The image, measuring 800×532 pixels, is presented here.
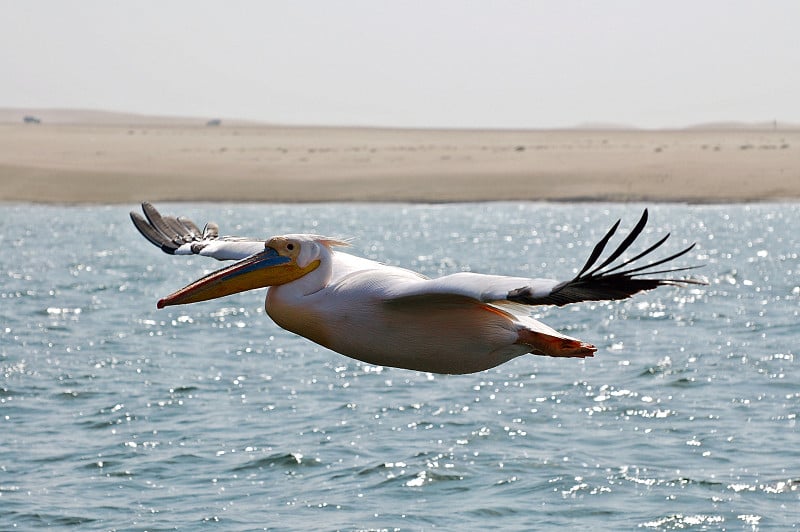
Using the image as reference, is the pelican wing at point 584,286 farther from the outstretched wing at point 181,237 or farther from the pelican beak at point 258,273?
the outstretched wing at point 181,237

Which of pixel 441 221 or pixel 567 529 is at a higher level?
pixel 441 221

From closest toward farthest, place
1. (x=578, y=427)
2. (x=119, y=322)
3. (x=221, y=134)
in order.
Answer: (x=578, y=427), (x=119, y=322), (x=221, y=134)

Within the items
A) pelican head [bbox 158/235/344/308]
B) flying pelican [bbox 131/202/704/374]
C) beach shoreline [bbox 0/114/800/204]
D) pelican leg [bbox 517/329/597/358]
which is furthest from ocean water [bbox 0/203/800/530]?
beach shoreline [bbox 0/114/800/204]

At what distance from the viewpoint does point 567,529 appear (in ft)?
30.1

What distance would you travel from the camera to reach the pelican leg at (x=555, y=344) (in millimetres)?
6000

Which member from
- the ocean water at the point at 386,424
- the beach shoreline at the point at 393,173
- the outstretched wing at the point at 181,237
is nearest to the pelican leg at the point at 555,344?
the ocean water at the point at 386,424

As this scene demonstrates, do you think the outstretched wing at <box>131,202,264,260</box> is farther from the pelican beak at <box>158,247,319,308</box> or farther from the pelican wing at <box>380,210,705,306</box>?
the pelican wing at <box>380,210,705,306</box>

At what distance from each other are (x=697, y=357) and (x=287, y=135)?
71.8m

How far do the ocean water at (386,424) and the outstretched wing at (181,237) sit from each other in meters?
1.22

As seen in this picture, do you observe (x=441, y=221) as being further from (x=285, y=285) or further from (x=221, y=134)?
(x=221, y=134)

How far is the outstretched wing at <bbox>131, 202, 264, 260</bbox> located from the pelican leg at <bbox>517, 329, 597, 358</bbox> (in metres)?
2.06

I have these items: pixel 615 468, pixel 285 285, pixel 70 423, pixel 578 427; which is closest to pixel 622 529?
pixel 615 468

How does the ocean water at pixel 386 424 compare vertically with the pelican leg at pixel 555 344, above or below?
below

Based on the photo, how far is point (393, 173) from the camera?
51438mm
